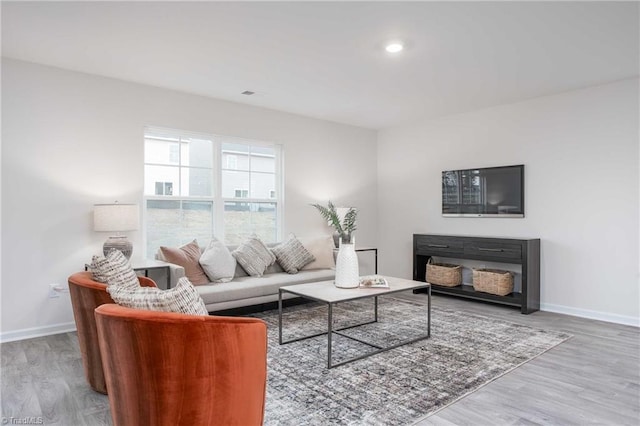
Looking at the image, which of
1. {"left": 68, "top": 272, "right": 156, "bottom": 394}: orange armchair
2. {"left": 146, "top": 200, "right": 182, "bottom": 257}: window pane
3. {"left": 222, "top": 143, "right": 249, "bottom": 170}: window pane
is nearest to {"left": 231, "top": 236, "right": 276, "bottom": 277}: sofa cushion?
{"left": 146, "top": 200, "right": 182, "bottom": 257}: window pane

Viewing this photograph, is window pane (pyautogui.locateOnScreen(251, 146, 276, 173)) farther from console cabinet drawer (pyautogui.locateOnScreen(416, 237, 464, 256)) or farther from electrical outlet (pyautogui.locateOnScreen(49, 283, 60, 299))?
electrical outlet (pyautogui.locateOnScreen(49, 283, 60, 299))

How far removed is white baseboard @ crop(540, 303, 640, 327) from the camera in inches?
163

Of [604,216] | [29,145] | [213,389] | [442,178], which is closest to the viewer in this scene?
[213,389]

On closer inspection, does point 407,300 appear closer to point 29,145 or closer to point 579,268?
point 579,268

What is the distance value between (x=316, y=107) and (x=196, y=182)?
178 centimetres

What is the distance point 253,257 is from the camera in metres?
4.58

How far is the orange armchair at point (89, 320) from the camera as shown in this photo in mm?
Answer: 2359

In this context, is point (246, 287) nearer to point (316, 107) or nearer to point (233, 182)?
point (233, 182)

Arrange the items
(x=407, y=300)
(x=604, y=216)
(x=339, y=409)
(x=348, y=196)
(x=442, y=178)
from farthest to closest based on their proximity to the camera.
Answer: (x=348, y=196) < (x=442, y=178) < (x=407, y=300) < (x=604, y=216) < (x=339, y=409)

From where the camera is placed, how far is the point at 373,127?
257 inches

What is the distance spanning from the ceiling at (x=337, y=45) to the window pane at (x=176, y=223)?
1.30 metres

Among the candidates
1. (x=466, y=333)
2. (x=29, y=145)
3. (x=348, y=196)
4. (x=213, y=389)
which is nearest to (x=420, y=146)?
(x=348, y=196)

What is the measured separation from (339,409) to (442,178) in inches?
164

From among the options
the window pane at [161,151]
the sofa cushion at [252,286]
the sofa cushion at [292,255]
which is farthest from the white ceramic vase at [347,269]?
the window pane at [161,151]
